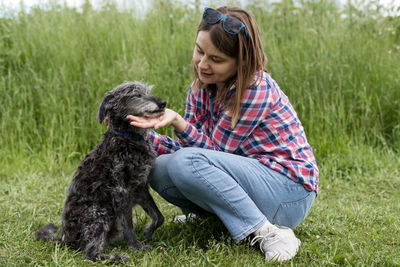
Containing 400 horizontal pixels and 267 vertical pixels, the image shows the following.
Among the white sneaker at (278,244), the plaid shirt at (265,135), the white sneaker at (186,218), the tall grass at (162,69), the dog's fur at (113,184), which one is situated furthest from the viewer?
the tall grass at (162,69)

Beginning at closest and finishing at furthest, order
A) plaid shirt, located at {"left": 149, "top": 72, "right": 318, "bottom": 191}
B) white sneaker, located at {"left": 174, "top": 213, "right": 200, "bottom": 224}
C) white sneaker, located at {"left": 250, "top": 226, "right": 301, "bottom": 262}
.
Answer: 1. white sneaker, located at {"left": 250, "top": 226, "right": 301, "bottom": 262}
2. plaid shirt, located at {"left": 149, "top": 72, "right": 318, "bottom": 191}
3. white sneaker, located at {"left": 174, "top": 213, "right": 200, "bottom": 224}

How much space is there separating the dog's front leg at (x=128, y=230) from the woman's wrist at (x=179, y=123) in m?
0.69

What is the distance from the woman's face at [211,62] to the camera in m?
2.97

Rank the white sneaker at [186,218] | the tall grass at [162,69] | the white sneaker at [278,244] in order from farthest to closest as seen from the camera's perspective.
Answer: the tall grass at [162,69] → the white sneaker at [186,218] → the white sneaker at [278,244]

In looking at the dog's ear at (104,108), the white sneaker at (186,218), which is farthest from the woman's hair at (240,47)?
the white sneaker at (186,218)

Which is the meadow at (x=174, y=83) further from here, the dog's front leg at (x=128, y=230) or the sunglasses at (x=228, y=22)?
the sunglasses at (x=228, y=22)

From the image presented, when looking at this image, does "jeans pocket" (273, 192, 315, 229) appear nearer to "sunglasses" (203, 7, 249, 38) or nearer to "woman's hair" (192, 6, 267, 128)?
"woman's hair" (192, 6, 267, 128)

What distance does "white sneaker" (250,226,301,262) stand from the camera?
Result: 9.25 feet

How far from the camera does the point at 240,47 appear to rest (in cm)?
293

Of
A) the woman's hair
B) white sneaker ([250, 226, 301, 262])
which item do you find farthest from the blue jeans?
the woman's hair

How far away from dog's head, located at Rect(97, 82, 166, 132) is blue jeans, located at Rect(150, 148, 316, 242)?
1.21ft

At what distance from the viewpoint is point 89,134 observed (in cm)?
602

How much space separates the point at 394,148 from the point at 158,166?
4307 millimetres

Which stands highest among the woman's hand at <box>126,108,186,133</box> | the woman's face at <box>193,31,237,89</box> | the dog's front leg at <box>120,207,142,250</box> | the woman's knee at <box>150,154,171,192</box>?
the woman's face at <box>193,31,237,89</box>
